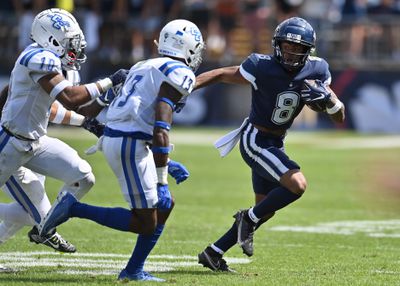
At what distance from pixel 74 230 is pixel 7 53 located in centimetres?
1328

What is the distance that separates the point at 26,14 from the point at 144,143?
15.6 m

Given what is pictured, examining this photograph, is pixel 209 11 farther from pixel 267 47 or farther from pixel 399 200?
pixel 399 200

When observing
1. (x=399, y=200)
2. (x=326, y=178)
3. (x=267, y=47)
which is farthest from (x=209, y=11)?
(x=399, y=200)

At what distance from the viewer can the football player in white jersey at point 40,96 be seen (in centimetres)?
741

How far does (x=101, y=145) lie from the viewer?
289 inches

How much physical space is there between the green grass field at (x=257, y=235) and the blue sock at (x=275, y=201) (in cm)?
46

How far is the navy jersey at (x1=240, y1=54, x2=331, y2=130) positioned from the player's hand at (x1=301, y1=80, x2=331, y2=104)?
0.19 metres

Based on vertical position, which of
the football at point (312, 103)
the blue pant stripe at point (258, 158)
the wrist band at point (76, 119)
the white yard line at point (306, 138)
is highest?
the football at point (312, 103)

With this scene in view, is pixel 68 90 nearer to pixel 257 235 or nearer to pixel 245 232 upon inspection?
pixel 245 232

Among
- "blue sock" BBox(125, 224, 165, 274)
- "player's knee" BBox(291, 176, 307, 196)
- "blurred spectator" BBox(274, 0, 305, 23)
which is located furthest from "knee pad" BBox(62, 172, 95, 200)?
"blurred spectator" BBox(274, 0, 305, 23)

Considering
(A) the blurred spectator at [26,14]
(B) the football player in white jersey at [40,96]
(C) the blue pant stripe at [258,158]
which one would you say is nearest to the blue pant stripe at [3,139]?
(B) the football player in white jersey at [40,96]

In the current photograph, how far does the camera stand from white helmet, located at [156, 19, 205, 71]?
7340 mm

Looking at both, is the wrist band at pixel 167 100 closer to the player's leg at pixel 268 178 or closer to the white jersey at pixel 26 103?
the white jersey at pixel 26 103

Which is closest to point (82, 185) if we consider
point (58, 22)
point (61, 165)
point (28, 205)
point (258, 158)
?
point (61, 165)
